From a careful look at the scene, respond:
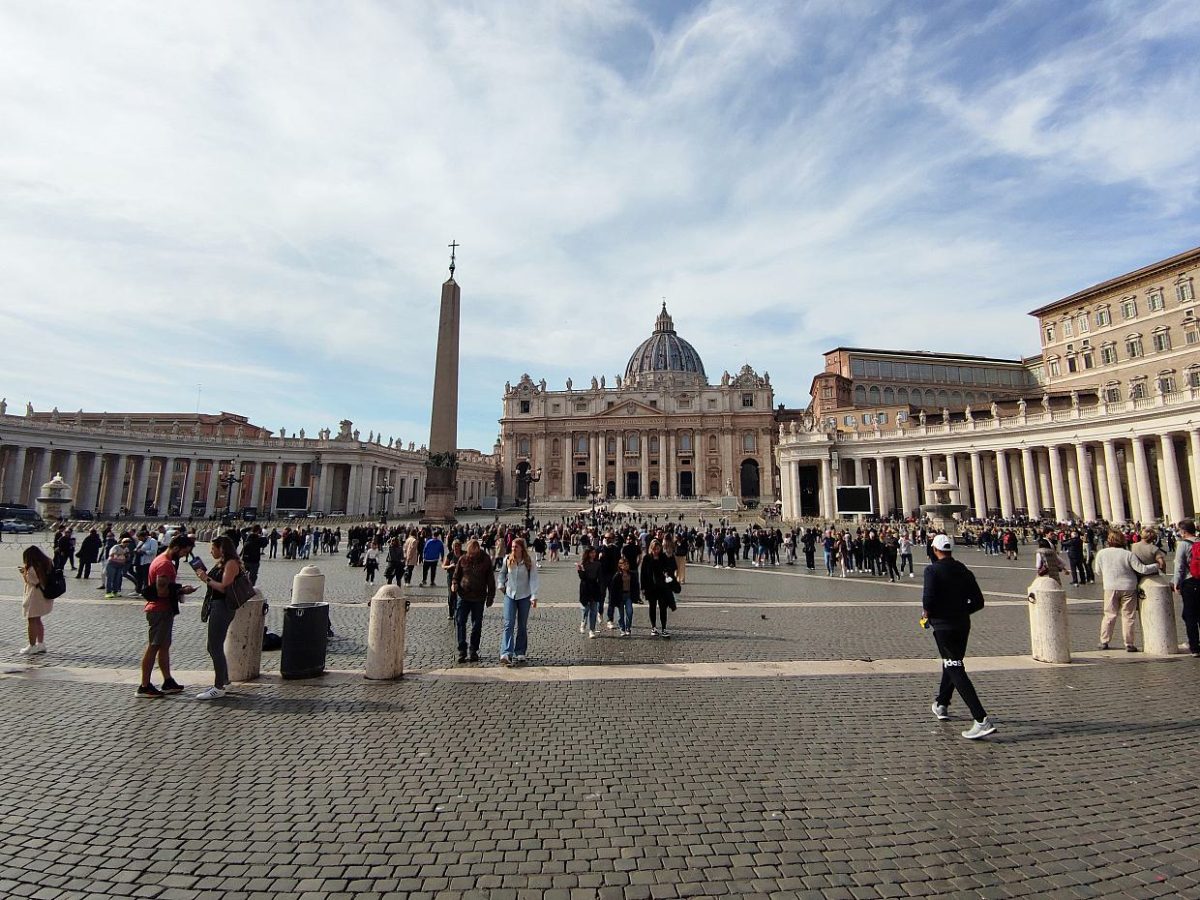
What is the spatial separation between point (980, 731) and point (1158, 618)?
15.8ft

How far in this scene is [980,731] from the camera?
4777mm

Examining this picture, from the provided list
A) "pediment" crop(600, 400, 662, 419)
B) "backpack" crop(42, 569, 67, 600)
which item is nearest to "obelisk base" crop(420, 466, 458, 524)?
"backpack" crop(42, 569, 67, 600)

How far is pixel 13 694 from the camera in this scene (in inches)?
227

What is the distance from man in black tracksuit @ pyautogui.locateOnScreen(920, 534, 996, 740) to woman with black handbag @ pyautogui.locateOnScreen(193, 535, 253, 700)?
646cm

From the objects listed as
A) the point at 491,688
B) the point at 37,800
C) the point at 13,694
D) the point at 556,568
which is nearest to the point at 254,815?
the point at 37,800

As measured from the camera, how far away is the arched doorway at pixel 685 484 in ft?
260

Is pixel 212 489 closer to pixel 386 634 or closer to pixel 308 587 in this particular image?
pixel 308 587

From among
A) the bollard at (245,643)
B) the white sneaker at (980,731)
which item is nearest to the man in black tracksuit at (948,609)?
the white sneaker at (980,731)

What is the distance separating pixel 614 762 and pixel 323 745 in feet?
7.45

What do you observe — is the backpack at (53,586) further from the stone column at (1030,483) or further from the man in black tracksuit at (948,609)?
the stone column at (1030,483)

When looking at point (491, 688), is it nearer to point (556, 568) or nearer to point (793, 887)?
point (793, 887)

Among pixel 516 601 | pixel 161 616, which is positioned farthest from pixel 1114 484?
pixel 161 616

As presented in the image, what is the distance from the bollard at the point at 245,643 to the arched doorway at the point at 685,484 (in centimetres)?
7397

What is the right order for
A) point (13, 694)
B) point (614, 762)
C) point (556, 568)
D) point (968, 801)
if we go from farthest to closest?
point (556, 568) → point (13, 694) → point (614, 762) → point (968, 801)
